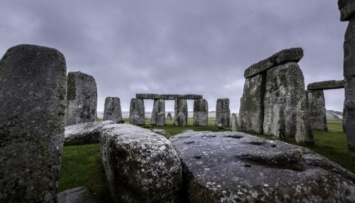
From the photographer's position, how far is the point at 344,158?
5047 mm

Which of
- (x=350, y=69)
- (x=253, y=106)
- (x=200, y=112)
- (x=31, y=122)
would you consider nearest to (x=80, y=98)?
(x=31, y=122)

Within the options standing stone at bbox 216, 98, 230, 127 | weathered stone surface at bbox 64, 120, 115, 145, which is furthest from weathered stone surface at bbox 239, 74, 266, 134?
standing stone at bbox 216, 98, 230, 127

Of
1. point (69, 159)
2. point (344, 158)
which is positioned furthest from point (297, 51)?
point (69, 159)

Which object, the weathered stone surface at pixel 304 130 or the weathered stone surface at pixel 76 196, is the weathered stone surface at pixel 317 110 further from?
the weathered stone surface at pixel 76 196

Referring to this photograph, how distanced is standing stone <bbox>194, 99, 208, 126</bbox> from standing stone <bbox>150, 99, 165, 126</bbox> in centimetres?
262

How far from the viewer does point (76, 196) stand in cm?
312

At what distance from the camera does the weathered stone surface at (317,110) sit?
13.8 meters

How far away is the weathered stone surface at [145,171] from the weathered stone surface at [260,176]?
0.26 m

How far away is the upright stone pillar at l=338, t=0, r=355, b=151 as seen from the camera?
6.02m

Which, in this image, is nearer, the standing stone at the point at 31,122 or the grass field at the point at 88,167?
the standing stone at the point at 31,122

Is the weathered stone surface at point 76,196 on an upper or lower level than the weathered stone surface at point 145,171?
lower

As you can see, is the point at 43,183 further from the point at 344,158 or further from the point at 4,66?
the point at 344,158

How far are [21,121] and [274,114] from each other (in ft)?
25.6

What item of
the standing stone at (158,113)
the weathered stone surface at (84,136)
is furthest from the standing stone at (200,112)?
the weathered stone surface at (84,136)
